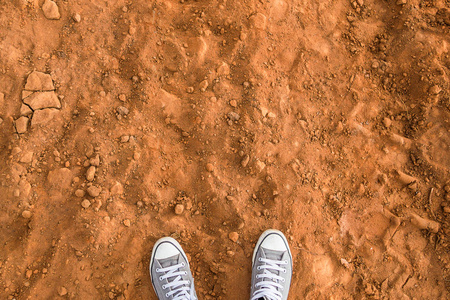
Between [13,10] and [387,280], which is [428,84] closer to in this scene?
[387,280]

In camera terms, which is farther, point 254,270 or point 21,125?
point 254,270

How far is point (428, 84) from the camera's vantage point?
87.5 inches

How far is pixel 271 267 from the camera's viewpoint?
2.09 meters

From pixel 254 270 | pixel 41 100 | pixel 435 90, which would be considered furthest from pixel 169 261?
pixel 435 90

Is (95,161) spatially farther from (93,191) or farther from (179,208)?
(179,208)

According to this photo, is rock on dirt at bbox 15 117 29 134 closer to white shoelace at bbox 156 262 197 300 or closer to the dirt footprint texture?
the dirt footprint texture

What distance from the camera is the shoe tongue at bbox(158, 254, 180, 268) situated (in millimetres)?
2031

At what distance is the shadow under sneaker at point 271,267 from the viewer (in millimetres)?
2059

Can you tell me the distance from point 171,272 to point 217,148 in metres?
0.95

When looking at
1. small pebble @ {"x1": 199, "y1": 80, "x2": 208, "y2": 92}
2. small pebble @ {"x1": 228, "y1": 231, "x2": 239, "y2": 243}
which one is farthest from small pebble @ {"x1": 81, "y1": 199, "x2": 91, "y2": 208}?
small pebble @ {"x1": 199, "y1": 80, "x2": 208, "y2": 92}

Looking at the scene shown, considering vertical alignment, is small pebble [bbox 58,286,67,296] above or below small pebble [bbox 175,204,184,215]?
below

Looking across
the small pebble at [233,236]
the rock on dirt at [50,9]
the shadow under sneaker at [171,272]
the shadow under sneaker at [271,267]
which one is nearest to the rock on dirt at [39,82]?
the rock on dirt at [50,9]

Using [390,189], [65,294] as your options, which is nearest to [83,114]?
[65,294]

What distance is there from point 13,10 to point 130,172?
141 centimetres
